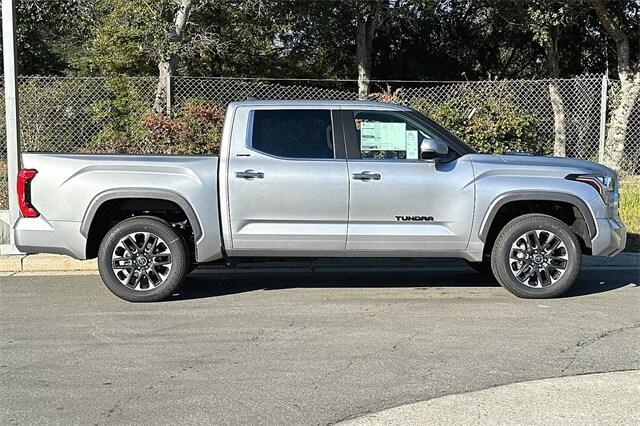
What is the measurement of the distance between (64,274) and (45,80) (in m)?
4.21

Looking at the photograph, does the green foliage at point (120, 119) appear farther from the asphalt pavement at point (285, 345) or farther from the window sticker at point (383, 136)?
the window sticker at point (383, 136)

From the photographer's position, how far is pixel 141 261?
667 centimetres

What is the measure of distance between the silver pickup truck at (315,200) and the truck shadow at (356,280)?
0.64 m

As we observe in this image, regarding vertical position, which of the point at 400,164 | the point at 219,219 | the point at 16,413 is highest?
the point at 400,164

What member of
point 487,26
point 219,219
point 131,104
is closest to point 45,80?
point 131,104

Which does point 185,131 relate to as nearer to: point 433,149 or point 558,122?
point 433,149

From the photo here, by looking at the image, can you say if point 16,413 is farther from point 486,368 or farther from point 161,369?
point 486,368

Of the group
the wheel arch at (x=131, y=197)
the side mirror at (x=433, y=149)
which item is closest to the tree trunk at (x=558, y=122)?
the side mirror at (x=433, y=149)

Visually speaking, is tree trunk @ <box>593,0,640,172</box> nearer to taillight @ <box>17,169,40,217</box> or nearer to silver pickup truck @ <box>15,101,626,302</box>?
silver pickup truck @ <box>15,101,626,302</box>

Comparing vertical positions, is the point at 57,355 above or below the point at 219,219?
below

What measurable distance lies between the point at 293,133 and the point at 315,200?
2.37 feet

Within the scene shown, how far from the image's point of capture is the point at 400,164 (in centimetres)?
667

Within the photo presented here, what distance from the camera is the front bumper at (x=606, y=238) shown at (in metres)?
6.70

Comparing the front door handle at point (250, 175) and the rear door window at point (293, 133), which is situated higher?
the rear door window at point (293, 133)
